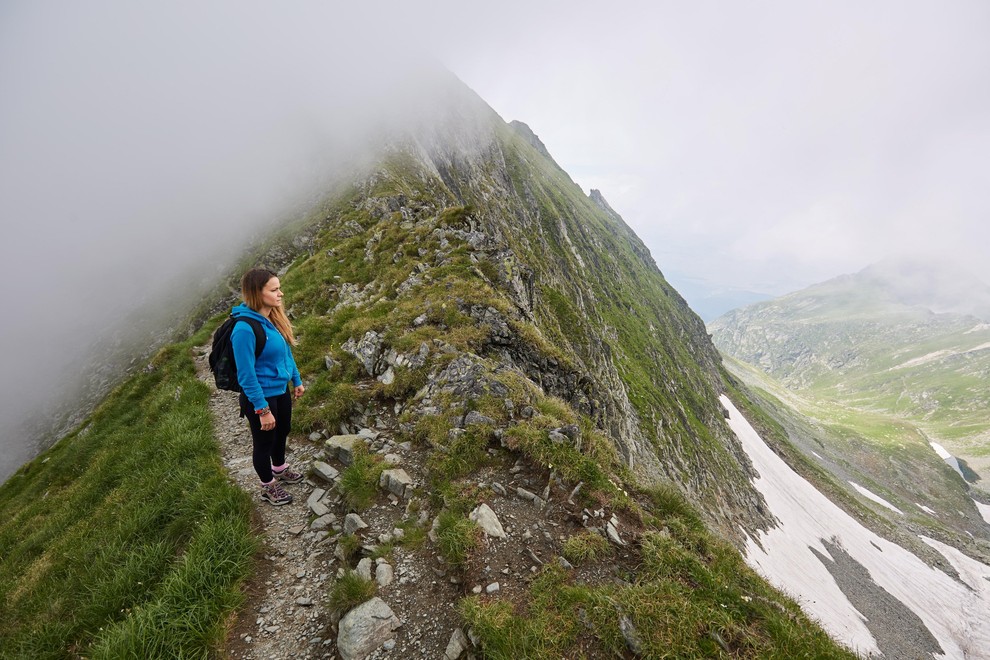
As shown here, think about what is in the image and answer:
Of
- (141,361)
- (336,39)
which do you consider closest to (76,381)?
(141,361)

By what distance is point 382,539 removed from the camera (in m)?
7.29

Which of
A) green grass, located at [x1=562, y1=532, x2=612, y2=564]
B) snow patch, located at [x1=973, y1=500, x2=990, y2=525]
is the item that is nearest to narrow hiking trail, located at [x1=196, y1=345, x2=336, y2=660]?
green grass, located at [x1=562, y1=532, x2=612, y2=564]

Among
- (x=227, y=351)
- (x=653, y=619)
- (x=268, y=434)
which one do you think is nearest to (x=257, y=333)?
(x=227, y=351)

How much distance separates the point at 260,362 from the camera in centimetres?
761

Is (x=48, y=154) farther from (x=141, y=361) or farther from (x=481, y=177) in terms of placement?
(x=481, y=177)

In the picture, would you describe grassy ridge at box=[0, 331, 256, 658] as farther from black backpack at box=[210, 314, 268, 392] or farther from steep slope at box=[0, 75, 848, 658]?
black backpack at box=[210, 314, 268, 392]

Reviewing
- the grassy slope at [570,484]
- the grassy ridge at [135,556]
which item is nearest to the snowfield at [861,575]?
the grassy slope at [570,484]

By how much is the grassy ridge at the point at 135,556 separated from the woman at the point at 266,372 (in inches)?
31.9

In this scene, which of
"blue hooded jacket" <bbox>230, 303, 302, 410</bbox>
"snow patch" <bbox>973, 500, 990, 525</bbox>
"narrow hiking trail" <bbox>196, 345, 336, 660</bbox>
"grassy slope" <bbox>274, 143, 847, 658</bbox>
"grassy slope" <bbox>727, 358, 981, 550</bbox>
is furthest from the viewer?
"snow patch" <bbox>973, 500, 990, 525</bbox>

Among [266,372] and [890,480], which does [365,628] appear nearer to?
[266,372]

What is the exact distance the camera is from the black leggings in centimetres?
767

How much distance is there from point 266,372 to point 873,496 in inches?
8331

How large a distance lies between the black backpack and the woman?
0.08 meters

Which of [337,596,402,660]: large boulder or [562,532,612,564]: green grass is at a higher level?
[337,596,402,660]: large boulder
